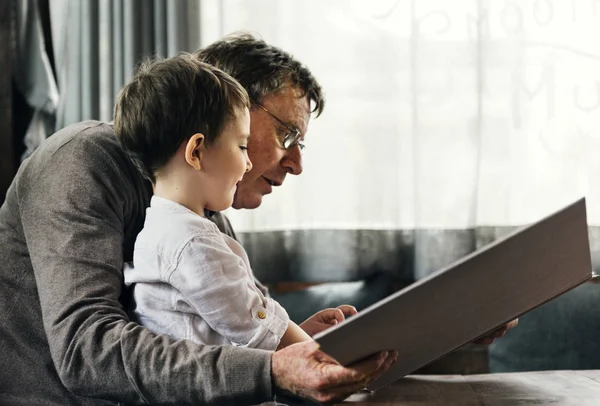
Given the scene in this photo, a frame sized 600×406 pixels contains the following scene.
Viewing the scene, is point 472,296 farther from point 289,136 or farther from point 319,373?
point 289,136

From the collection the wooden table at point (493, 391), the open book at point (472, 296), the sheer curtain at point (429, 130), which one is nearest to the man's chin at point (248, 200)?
the wooden table at point (493, 391)

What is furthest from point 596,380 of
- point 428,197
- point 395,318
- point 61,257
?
point 428,197

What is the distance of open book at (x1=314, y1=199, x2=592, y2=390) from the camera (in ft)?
3.22

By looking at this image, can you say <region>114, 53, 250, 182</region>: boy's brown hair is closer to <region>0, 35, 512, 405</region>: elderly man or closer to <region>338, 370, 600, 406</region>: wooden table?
<region>0, 35, 512, 405</region>: elderly man

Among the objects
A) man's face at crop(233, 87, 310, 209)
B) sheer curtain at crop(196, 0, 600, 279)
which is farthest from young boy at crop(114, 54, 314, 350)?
sheer curtain at crop(196, 0, 600, 279)

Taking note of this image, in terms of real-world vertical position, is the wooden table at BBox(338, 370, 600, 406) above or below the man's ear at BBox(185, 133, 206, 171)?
below

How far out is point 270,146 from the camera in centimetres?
191

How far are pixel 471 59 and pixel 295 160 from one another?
1082mm

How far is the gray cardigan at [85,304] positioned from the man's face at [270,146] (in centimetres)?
41

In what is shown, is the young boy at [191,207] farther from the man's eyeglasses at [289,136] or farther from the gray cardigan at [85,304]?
the man's eyeglasses at [289,136]

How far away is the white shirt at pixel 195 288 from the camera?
1306 mm

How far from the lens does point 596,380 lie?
1424mm

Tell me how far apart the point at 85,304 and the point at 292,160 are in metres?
0.79

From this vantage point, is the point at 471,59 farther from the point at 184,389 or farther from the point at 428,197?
the point at 184,389
